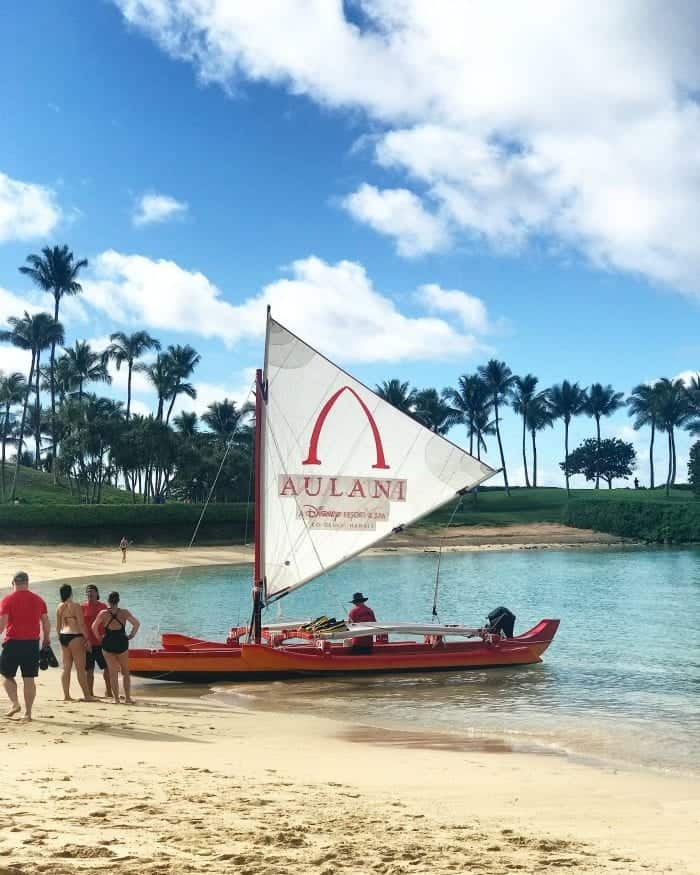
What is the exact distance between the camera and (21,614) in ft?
39.5

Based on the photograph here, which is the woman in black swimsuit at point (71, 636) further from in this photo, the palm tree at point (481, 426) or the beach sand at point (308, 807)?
the palm tree at point (481, 426)

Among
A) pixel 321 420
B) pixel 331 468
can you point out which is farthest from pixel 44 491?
pixel 321 420

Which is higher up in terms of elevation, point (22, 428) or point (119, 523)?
point (22, 428)

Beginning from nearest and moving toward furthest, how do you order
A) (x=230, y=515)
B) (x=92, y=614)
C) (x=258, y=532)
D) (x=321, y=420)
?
1. (x=92, y=614)
2. (x=258, y=532)
3. (x=321, y=420)
4. (x=230, y=515)

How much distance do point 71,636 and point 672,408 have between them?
119m

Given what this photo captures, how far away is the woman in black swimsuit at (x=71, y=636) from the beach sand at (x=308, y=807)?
159cm

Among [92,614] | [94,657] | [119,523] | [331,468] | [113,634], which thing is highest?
[331,468]

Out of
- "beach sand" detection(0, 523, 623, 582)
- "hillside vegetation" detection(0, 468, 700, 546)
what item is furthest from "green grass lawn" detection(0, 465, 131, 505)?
"beach sand" detection(0, 523, 623, 582)

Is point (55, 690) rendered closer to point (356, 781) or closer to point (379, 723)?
point (379, 723)

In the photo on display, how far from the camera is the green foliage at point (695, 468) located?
10125cm

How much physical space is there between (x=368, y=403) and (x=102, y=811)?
1397 cm

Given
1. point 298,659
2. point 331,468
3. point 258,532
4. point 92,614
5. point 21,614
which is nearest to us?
point 21,614

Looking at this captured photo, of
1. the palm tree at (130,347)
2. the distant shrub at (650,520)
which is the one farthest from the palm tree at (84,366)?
the distant shrub at (650,520)

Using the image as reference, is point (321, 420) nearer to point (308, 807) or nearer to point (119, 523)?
point (308, 807)
